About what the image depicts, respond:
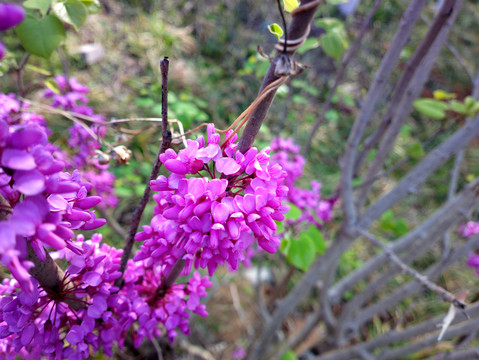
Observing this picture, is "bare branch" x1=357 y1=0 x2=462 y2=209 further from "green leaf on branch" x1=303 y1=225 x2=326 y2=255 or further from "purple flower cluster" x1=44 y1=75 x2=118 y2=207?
→ "purple flower cluster" x1=44 y1=75 x2=118 y2=207

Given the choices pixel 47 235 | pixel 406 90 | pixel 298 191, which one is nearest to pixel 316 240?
pixel 298 191

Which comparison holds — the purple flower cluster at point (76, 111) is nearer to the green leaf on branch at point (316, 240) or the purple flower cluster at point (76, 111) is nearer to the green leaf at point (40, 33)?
the green leaf at point (40, 33)

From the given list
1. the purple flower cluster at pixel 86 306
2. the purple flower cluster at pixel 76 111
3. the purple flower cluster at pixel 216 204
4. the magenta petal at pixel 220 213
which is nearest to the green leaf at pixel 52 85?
the purple flower cluster at pixel 76 111

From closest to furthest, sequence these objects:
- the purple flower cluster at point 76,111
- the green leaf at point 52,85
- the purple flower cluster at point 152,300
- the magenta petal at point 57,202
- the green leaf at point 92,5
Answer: the magenta petal at point 57,202 → the purple flower cluster at point 152,300 → the green leaf at point 92,5 → the green leaf at point 52,85 → the purple flower cluster at point 76,111

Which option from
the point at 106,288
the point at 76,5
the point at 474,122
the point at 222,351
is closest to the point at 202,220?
the point at 106,288

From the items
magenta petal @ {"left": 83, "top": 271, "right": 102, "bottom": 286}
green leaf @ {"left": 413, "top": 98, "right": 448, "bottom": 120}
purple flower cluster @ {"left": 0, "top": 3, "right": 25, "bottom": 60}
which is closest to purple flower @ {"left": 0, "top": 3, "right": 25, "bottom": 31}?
purple flower cluster @ {"left": 0, "top": 3, "right": 25, "bottom": 60}

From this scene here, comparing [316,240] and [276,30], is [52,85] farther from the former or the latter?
[316,240]
